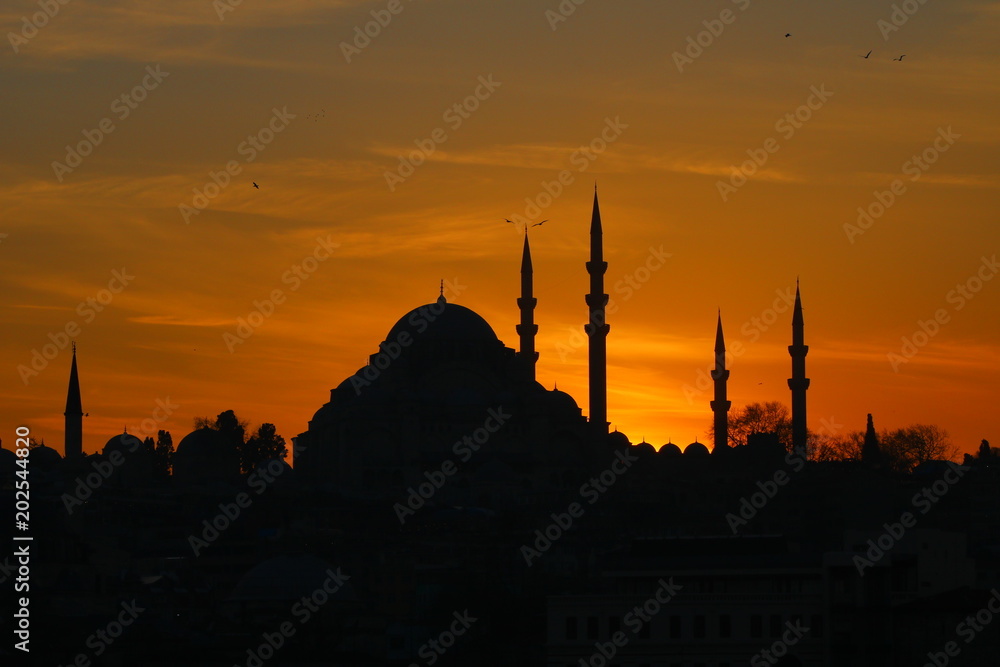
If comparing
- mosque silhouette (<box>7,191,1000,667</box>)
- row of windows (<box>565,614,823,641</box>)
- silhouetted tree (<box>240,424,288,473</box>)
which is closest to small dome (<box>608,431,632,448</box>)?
mosque silhouette (<box>7,191,1000,667</box>)

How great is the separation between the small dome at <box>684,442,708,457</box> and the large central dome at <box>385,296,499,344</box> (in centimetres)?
964

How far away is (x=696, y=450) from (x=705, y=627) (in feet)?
198

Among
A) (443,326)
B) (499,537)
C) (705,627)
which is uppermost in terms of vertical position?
(443,326)

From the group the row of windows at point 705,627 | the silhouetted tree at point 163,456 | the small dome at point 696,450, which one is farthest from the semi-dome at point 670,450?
the row of windows at point 705,627

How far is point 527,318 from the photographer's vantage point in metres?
106

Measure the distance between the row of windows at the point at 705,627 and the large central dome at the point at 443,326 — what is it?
191 feet

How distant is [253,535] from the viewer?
297 feet

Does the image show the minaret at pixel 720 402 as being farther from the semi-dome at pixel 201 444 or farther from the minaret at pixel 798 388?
the semi-dome at pixel 201 444

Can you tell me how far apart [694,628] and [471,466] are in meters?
52.7

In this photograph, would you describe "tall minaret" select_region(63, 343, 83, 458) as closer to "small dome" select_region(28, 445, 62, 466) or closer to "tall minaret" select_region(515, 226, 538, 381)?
"small dome" select_region(28, 445, 62, 466)

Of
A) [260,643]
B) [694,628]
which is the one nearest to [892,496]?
[260,643]

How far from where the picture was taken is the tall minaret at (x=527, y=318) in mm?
104750

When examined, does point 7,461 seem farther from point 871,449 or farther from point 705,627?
point 705,627

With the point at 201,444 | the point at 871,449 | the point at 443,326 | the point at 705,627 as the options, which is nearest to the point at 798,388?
the point at 871,449
